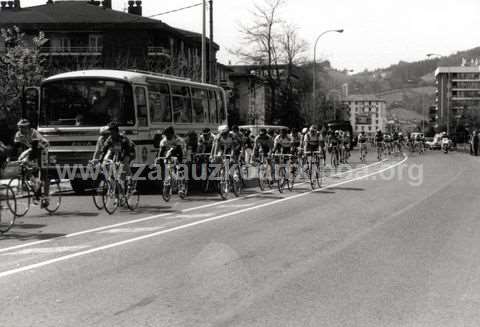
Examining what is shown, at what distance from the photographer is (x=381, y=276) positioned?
738cm

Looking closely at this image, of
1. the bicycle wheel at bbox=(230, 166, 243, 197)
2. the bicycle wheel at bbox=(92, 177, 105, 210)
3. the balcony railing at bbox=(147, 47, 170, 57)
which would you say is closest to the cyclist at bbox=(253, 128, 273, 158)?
the bicycle wheel at bbox=(230, 166, 243, 197)

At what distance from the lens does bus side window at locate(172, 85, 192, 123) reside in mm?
20853

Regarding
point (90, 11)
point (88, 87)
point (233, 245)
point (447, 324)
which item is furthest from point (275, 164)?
point (90, 11)

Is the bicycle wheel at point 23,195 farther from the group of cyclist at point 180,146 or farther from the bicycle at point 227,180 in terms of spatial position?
the bicycle at point 227,180

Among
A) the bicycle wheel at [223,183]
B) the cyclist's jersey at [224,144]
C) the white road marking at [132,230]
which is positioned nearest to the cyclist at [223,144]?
the cyclist's jersey at [224,144]

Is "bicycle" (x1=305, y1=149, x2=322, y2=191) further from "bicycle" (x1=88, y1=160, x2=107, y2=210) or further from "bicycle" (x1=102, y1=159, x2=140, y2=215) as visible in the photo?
"bicycle" (x1=88, y1=160, x2=107, y2=210)

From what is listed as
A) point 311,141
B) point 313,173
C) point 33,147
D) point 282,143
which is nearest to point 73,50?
point 311,141

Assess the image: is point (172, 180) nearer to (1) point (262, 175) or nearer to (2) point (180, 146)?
(2) point (180, 146)

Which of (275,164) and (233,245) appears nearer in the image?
(233,245)

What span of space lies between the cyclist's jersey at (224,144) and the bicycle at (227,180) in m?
0.20

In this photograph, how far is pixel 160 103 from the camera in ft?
65.6

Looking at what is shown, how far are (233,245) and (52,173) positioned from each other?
34.3 feet

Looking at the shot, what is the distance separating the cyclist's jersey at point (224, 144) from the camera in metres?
17.3

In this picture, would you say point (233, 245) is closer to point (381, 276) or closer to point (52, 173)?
point (381, 276)
